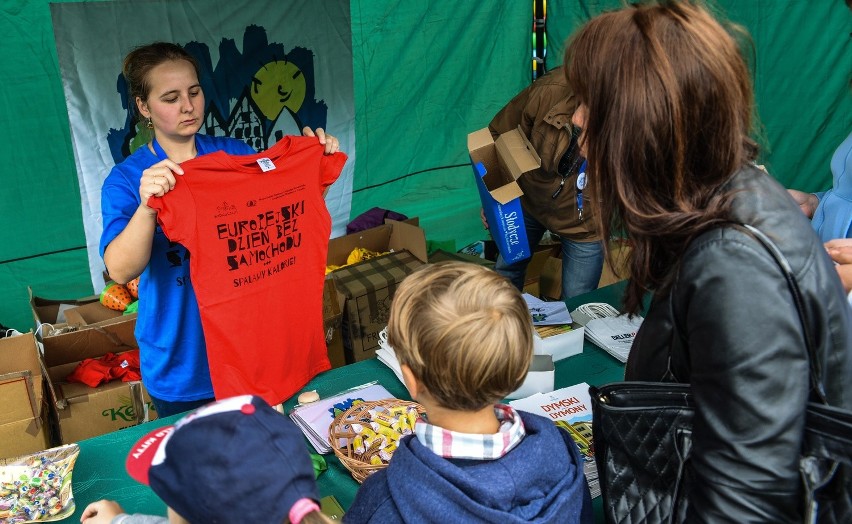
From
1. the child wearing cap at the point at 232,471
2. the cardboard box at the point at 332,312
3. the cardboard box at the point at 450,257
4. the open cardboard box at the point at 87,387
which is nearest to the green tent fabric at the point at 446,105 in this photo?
the cardboard box at the point at 450,257

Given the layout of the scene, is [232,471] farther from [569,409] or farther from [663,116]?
[569,409]

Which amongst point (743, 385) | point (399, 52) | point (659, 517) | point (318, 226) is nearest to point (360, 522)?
point (659, 517)

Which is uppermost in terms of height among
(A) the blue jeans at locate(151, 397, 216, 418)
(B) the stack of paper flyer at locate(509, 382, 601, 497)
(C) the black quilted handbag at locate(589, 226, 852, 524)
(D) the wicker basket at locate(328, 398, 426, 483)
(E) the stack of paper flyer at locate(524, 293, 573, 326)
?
(C) the black quilted handbag at locate(589, 226, 852, 524)

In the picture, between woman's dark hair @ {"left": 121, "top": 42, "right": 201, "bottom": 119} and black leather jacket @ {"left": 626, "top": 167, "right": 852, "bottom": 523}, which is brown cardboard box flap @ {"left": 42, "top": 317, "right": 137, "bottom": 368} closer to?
woman's dark hair @ {"left": 121, "top": 42, "right": 201, "bottom": 119}

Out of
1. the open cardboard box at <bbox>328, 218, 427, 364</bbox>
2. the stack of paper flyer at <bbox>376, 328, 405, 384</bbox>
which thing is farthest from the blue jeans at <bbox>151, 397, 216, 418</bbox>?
the open cardboard box at <bbox>328, 218, 427, 364</bbox>

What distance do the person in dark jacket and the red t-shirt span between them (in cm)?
126

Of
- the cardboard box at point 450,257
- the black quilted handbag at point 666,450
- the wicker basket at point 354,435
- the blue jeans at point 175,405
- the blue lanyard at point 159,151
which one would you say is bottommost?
the cardboard box at point 450,257

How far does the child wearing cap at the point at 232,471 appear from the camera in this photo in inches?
41.0

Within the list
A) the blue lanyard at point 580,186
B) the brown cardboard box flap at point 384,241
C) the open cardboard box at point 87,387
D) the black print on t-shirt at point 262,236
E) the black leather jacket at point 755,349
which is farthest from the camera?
the brown cardboard box flap at point 384,241

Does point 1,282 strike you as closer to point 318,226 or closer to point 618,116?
point 318,226

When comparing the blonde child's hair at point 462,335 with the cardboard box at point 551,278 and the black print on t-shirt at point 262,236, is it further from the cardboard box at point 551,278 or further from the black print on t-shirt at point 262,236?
the cardboard box at point 551,278

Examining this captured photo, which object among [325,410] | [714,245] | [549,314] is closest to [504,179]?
[549,314]

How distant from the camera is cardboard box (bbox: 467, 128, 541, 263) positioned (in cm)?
304

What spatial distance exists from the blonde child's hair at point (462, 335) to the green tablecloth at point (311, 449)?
0.58 m
